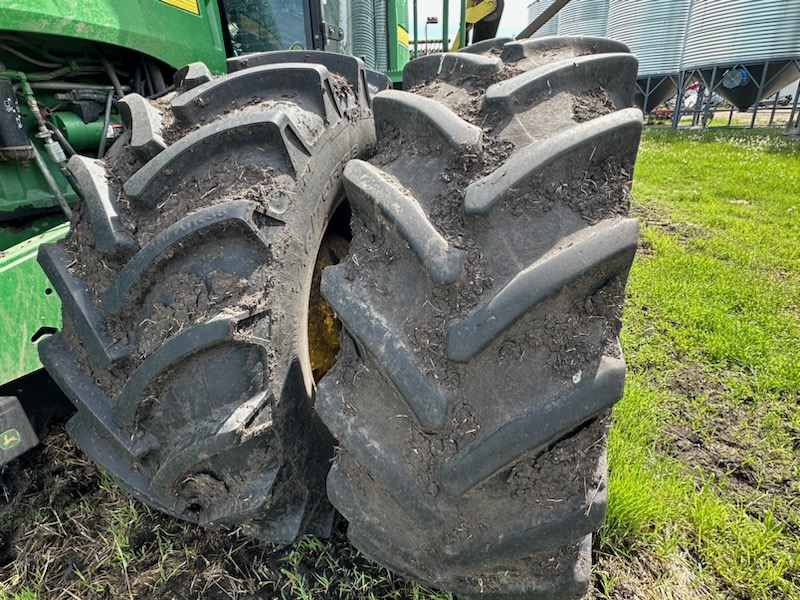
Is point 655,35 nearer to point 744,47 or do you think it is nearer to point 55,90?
point 744,47

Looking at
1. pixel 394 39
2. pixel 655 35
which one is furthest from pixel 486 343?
pixel 655 35

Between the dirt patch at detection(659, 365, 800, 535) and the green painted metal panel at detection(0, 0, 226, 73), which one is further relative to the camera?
the dirt patch at detection(659, 365, 800, 535)

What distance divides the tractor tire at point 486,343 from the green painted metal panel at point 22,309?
0.79 metres

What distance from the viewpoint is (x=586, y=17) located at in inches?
838

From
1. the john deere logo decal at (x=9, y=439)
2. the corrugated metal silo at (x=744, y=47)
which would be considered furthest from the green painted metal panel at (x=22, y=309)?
the corrugated metal silo at (x=744, y=47)

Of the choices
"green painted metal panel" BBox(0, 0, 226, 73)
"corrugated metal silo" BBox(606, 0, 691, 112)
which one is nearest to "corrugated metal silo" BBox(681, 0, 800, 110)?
"corrugated metal silo" BBox(606, 0, 691, 112)

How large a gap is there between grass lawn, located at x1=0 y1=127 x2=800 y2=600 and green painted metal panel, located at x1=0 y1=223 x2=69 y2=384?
520 mm

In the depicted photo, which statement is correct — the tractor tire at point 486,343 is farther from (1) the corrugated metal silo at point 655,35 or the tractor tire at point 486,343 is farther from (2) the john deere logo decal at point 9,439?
(1) the corrugated metal silo at point 655,35

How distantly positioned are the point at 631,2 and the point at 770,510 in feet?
76.5

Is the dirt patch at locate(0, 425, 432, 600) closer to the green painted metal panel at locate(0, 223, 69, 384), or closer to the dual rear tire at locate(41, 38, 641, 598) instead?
the dual rear tire at locate(41, 38, 641, 598)

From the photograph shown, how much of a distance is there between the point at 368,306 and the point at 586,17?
2418 centimetres

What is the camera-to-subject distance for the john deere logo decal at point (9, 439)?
3.84ft

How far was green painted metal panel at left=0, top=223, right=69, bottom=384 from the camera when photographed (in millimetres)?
1263

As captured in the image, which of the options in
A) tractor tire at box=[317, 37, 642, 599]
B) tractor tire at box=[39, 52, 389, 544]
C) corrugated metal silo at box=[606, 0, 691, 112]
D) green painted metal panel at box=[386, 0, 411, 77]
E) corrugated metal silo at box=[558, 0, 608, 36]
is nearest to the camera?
tractor tire at box=[317, 37, 642, 599]
